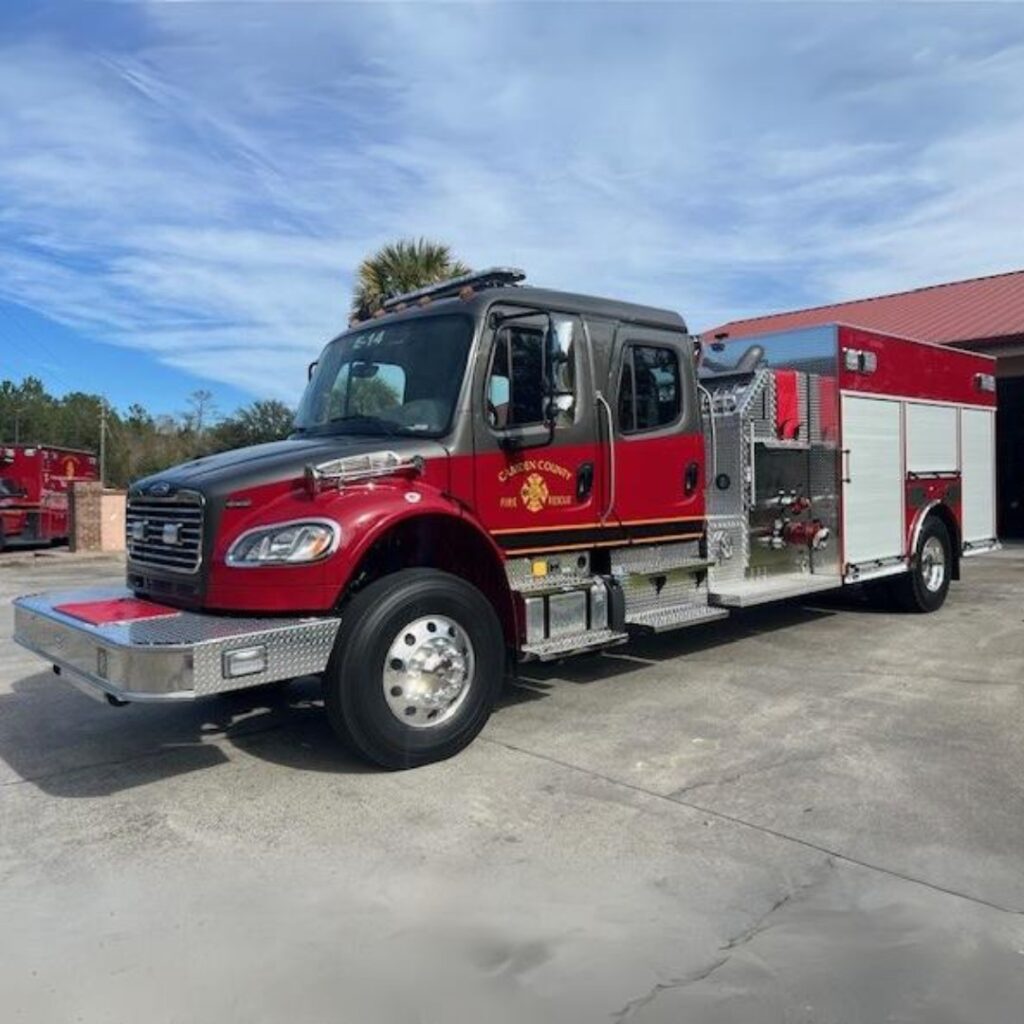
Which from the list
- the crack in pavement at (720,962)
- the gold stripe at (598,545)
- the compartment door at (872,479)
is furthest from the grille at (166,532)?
the compartment door at (872,479)

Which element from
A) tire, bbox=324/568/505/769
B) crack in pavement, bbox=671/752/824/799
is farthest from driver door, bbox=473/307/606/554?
crack in pavement, bbox=671/752/824/799

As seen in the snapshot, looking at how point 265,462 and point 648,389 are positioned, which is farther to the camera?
point 648,389

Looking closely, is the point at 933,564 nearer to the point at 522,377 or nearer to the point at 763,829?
the point at 522,377

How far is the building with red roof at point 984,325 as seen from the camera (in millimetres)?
18188

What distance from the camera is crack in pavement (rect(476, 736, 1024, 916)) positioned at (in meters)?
3.62

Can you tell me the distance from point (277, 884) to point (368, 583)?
188cm

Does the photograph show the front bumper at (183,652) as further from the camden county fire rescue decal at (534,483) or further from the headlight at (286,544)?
the camden county fire rescue decal at (534,483)

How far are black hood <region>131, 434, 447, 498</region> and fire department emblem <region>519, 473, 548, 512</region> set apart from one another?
0.68 meters

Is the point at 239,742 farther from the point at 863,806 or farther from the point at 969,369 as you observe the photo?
the point at 969,369

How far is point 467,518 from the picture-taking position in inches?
215

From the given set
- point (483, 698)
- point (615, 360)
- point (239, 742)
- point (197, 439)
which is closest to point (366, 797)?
point (483, 698)

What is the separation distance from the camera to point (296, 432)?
21.5 feet

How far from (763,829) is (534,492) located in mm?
2504

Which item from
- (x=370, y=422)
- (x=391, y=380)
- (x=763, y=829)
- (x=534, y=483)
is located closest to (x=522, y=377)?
(x=534, y=483)
